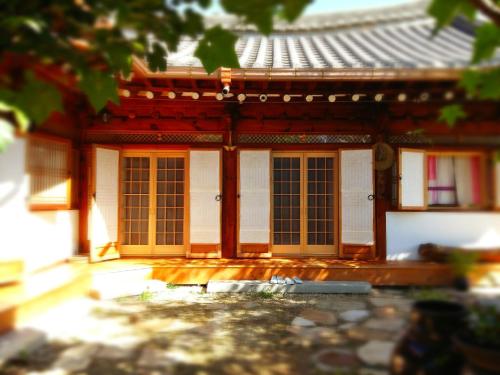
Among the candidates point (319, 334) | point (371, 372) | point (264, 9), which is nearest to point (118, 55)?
point (264, 9)

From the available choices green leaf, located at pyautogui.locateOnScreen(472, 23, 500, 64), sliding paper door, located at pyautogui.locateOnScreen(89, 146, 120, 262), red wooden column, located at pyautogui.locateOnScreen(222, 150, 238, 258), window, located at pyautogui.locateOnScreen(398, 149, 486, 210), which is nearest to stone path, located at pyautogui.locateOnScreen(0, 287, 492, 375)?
window, located at pyautogui.locateOnScreen(398, 149, 486, 210)

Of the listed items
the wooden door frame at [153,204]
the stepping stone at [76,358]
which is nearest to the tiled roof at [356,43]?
the wooden door frame at [153,204]

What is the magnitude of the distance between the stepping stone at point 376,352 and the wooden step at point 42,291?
1.56 meters

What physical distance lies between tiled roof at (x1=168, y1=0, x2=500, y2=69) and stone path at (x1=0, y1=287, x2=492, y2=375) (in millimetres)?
1375

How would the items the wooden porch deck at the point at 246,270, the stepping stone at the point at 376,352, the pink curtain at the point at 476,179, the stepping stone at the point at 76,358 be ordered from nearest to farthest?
the pink curtain at the point at 476,179 → the stepping stone at the point at 376,352 → the stepping stone at the point at 76,358 → the wooden porch deck at the point at 246,270

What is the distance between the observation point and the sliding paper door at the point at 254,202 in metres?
6.34

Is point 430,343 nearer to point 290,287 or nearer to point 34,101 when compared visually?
point 34,101

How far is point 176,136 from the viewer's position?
6.44 meters

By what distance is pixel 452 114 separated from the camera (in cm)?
166

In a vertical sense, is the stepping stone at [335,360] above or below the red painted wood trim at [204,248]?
below

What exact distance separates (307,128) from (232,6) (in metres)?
4.82

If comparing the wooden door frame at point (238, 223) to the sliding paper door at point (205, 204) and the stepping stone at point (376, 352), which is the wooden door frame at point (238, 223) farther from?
the stepping stone at point (376, 352)

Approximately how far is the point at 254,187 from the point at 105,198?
8.88ft

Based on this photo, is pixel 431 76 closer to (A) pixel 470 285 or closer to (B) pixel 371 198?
(A) pixel 470 285
